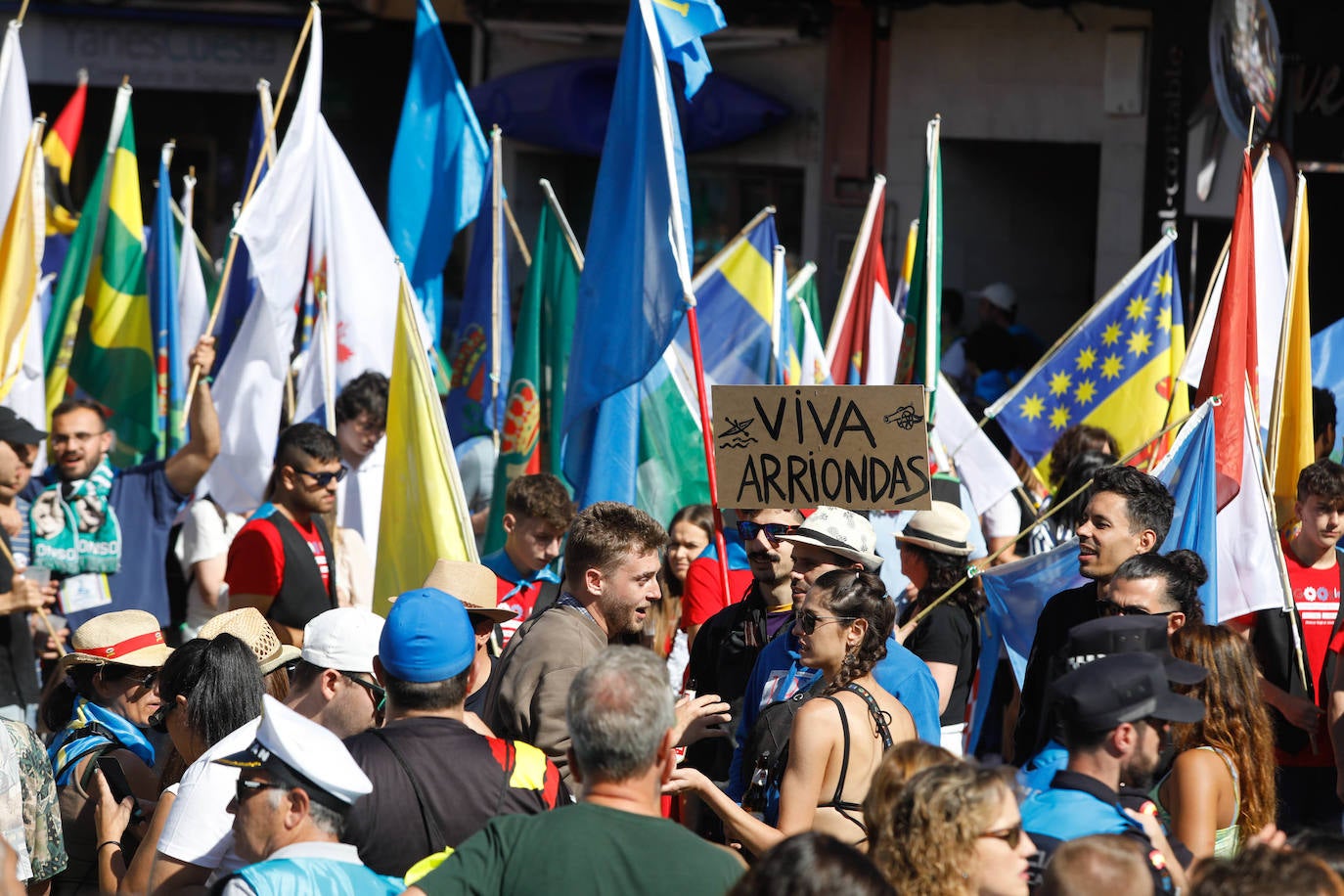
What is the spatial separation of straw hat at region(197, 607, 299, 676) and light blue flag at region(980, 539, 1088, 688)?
259 cm

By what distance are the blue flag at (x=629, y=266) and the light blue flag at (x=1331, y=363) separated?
3.58 metres

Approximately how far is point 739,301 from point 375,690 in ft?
14.1

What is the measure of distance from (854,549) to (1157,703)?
4.61 feet

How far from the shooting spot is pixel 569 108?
1494 cm

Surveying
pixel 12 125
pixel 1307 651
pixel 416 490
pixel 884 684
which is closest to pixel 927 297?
pixel 1307 651

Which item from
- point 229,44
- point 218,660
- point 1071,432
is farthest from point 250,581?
point 229,44

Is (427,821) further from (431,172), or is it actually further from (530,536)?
(431,172)

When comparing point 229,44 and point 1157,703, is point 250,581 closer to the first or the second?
point 1157,703

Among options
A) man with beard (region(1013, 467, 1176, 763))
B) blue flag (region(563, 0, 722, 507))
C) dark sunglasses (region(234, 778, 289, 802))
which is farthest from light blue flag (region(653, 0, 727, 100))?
dark sunglasses (region(234, 778, 289, 802))

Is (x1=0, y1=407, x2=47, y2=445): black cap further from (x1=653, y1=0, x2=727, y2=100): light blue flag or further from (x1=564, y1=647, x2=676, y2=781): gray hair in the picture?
(x1=564, y1=647, x2=676, y2=781): gray hair

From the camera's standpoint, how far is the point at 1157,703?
135 inches

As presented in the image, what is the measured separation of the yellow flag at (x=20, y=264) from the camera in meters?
7.59

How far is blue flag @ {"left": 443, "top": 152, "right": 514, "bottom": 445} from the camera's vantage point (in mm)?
8430

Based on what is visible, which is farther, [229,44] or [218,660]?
[229,44]
